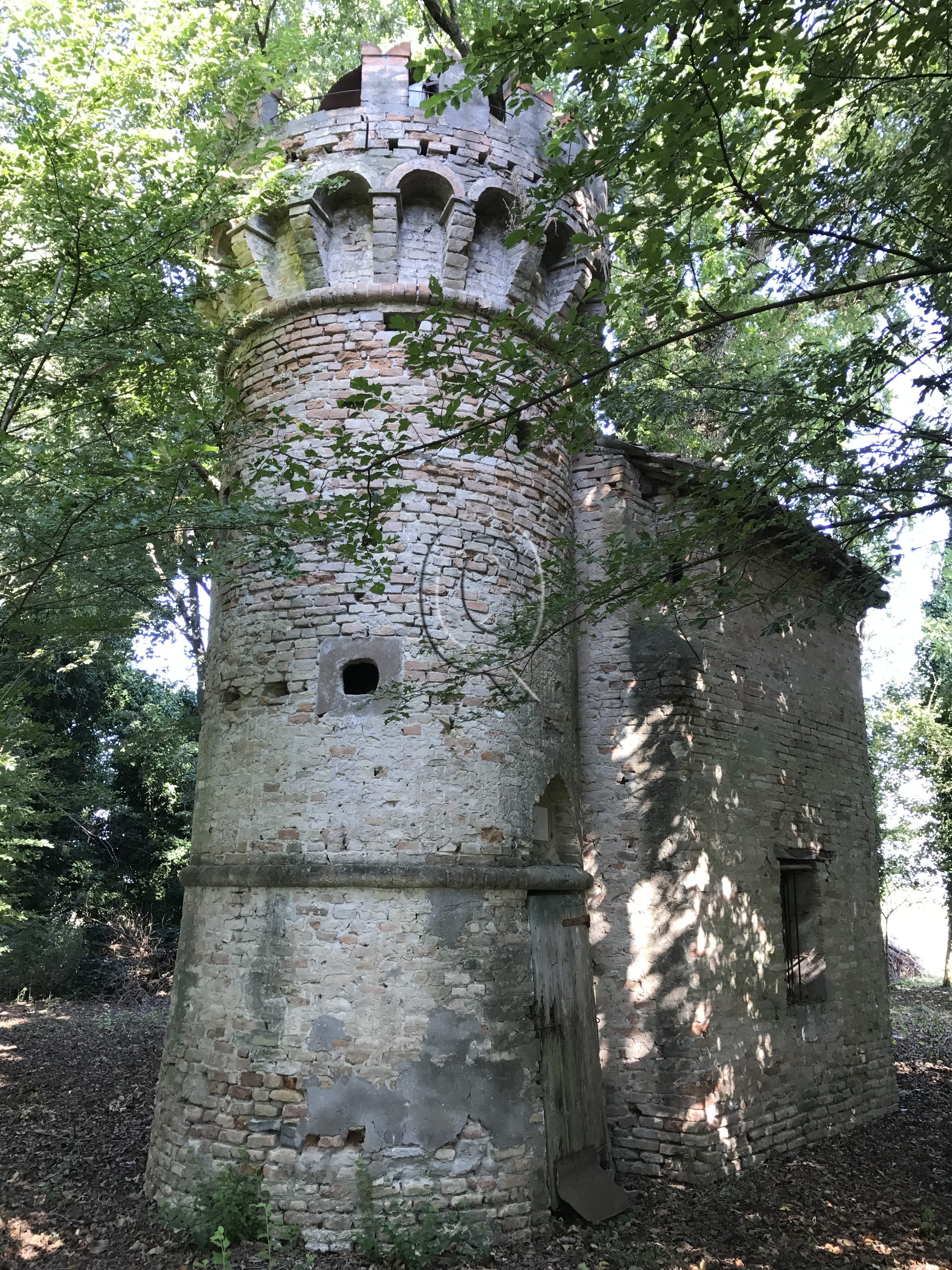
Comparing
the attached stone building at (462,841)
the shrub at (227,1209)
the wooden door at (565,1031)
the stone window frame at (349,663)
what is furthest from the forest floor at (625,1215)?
the stone window frame at (349,663)

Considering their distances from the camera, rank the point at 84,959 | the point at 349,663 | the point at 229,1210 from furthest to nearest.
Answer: the point at 84,959, the point at 349,663, the point at 229,1210

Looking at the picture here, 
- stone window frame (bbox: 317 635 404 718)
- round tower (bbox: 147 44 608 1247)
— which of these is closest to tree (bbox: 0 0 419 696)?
round tower (bbox: 147 44 608 1247)

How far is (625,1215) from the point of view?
6.32 meters

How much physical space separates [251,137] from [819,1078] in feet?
33.5

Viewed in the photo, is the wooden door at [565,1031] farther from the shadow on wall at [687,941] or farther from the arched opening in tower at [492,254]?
the arched opening in tower at [492,254]

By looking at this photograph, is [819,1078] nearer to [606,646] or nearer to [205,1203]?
[606,646]

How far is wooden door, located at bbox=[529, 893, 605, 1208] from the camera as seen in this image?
6301 mm

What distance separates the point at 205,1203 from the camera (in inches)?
222

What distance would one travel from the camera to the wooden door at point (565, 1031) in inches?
248

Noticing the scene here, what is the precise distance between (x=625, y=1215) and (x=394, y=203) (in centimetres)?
803

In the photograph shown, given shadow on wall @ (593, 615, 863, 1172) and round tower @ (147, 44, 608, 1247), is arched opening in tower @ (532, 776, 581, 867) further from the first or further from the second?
shadow on wall @ (593, 615, 863, 1172)

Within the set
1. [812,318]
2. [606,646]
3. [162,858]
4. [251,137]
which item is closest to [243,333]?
[251,137]

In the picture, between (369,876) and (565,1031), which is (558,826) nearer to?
(565,1031)

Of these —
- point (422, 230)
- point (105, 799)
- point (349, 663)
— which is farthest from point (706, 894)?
point (105, 799)
